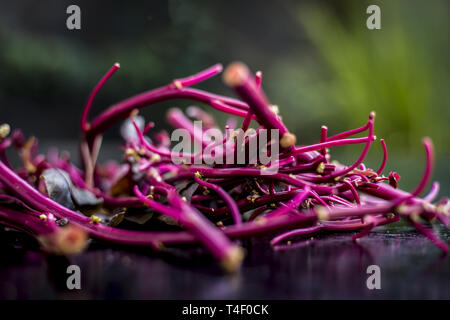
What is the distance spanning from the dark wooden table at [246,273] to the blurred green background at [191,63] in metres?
1.17

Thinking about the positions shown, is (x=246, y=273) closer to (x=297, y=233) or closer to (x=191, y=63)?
(x=297, y=233)

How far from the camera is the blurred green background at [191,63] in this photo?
1.50m

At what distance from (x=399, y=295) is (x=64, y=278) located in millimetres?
165

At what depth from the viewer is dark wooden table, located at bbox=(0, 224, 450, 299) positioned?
0.63ft

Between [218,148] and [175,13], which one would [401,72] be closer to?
[175,13]

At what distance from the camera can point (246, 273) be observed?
8.6 inches

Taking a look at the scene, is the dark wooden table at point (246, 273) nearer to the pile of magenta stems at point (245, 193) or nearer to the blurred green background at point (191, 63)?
the pile of magenta stems at point (245, 193)

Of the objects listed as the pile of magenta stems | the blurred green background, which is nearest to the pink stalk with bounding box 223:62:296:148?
the pile of magenta stems

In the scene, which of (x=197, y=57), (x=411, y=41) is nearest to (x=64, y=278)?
(x=197, y=57)

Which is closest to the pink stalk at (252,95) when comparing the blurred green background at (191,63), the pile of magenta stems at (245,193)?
the pile of magenta stems at (245,193)

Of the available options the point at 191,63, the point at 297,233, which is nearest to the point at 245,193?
the point at 297,233

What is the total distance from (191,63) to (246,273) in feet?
4.64

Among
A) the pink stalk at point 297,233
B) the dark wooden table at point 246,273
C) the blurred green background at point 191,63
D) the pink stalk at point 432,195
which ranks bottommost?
the dark wooden table at point 246,273
